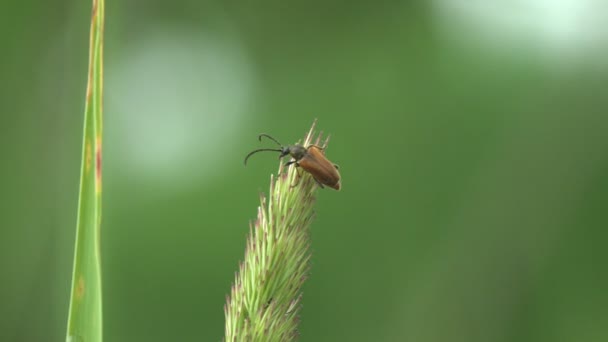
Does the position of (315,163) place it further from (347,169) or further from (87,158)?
(347,169)

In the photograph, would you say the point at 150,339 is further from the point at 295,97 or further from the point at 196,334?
the point at 295,97

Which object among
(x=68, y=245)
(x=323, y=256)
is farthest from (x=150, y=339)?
(x=323, y=256)

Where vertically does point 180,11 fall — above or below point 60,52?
above

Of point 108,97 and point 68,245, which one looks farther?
point 108,97

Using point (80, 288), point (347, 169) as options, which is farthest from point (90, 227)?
point (347, 169)

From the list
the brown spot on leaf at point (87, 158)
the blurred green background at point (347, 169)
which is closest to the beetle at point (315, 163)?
the brown spot on leaf at point (87, 158)

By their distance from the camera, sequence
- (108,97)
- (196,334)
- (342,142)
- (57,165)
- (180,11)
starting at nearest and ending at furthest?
(196,334), (342,142), (57,165), (108,97), (180,11)

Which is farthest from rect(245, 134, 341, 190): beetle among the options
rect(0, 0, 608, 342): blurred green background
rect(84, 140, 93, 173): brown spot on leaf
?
rect(0, 0, 608, 342): blurred green background
